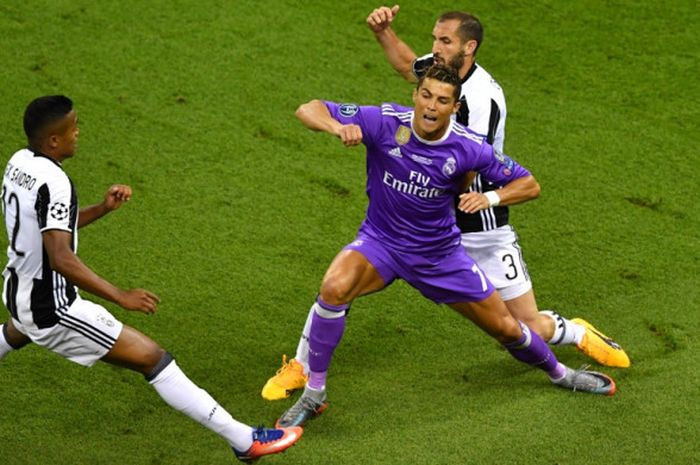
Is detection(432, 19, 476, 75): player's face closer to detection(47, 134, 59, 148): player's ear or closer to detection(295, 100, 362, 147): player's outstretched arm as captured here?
detection(295, 100, 362, 147): player's outstretched arm

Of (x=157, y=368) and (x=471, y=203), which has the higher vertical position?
(x=471, y=203)

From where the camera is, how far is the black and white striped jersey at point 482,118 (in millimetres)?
7219

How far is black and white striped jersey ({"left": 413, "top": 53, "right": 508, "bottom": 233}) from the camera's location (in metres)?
7.22

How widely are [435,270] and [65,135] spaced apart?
2.15 meters

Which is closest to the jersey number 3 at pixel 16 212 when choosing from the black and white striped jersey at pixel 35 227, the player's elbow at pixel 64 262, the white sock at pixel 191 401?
the black and white striped jersey at pixel 35 227

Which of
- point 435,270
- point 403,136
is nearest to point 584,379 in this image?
A: point 435,270

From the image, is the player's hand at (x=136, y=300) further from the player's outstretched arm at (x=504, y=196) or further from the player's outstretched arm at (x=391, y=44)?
the player's outstretched arm at (x=391, y=44)

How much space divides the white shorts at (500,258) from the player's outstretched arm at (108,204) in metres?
2.09

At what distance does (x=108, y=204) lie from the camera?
6.57 metres

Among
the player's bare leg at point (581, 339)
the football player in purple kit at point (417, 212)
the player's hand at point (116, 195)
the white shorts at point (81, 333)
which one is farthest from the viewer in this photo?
the player's bare leg at point (581, 339)

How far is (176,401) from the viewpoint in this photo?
21.0 ft

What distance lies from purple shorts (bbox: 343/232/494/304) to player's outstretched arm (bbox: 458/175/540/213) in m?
0.45

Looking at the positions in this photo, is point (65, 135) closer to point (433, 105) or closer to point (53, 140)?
point (53, 140)

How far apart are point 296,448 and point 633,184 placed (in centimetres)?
413
